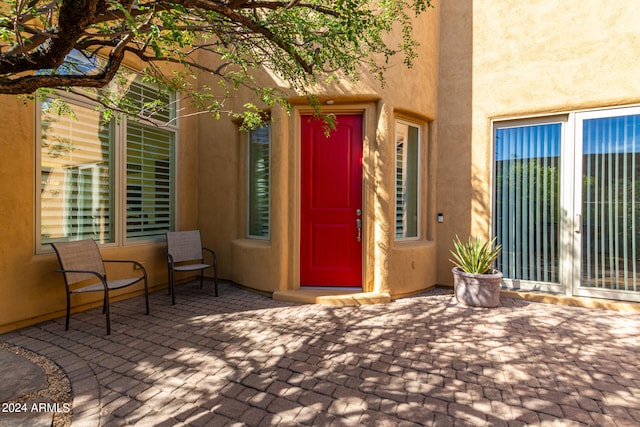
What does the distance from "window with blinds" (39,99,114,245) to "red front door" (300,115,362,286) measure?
114 inches

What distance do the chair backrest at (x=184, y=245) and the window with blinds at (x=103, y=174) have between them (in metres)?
0.45

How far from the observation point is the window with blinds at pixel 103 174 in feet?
12.8

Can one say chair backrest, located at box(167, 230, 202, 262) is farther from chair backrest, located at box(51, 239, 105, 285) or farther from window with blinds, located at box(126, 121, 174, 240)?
chair backrest, located at box(51, 239, 105, 285)

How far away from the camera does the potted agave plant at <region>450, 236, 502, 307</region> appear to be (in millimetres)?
4395

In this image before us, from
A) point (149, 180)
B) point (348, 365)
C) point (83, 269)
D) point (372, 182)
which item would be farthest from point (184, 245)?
point (348, 365)

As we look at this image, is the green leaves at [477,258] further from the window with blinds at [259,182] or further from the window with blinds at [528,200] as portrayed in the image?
the window with blinds at [259,182]

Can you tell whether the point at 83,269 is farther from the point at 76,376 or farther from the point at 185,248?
the point at 76,376

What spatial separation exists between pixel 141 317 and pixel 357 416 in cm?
310

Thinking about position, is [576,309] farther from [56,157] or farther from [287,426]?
[56,157]

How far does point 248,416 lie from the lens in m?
2.07

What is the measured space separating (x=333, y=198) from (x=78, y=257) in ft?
11.2

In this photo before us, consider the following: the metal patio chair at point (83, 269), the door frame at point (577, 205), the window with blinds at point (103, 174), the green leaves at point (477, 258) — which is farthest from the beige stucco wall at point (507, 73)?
the metal patio chair at point (83, 269)

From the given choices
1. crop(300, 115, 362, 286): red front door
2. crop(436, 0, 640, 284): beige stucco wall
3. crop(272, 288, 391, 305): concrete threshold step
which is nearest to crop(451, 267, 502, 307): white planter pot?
crop(436, 0, 640, 284): beige stucco wall

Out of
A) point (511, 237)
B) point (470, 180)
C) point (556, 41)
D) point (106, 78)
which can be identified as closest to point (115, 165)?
point (106, 78)
